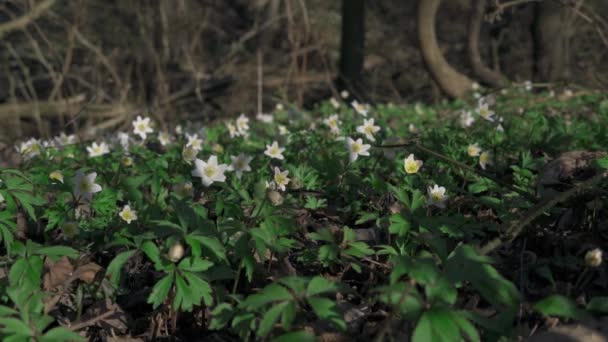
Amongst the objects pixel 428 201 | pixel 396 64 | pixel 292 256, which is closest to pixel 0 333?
pixel 292 256

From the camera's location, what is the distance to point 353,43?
29.2 ft

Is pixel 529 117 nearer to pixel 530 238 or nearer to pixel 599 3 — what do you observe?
pixel 530 238

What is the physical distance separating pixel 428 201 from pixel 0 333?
166cm

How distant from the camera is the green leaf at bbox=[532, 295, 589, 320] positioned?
150 centimetres

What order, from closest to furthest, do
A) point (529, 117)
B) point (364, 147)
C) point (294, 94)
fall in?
point (364, 147) → point (529, 117) → point (294, 94)

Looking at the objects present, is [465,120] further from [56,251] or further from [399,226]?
[56,251]

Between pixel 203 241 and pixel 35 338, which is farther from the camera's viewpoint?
pixel 203 241

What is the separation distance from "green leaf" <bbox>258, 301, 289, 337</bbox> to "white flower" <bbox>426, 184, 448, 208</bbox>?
3.37 feet

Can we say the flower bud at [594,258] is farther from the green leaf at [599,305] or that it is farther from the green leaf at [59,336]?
the green leaf at [59,336]

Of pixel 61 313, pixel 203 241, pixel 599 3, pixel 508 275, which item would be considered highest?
pixel 599 3

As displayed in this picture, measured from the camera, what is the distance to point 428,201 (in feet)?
7.89

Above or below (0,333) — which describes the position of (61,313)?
below

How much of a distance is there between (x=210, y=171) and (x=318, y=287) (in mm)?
1160

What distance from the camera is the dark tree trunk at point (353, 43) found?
344 inches
